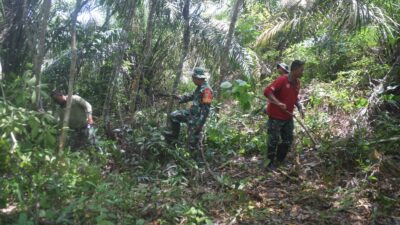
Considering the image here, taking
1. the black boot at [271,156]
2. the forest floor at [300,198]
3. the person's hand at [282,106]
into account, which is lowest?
the forest floor at [300,198]

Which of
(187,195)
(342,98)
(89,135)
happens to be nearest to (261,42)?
(342,98)

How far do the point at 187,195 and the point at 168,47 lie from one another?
657cm

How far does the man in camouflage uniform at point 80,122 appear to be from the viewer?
24.9 feet

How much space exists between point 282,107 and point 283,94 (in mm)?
299

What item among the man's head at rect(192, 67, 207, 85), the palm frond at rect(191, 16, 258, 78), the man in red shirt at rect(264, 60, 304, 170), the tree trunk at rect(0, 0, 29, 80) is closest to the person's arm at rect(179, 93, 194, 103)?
the man's head at rect(192, 67, 207, 85)

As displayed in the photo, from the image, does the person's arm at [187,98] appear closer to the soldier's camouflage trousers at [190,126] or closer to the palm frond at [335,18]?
the soldier's camouflage trousers at [190,126]

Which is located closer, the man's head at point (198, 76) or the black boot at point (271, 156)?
the black boot at point (271, 156)

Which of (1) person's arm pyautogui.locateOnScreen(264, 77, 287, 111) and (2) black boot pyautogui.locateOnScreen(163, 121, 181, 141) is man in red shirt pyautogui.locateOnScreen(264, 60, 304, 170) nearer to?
(1) person's arm pyautogui.locateOnScreen(264, 77, 287, 111)

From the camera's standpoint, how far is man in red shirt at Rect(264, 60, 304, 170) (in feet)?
20.0

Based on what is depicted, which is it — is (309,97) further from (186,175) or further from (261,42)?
(186,175)

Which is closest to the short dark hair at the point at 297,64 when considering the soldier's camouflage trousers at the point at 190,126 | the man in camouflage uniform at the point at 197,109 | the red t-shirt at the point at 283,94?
the red t-shirt at the point at 283,94

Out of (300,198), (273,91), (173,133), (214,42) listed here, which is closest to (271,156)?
(273,91)

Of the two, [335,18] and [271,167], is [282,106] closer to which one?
[271,167]

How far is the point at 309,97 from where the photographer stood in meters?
9.52
